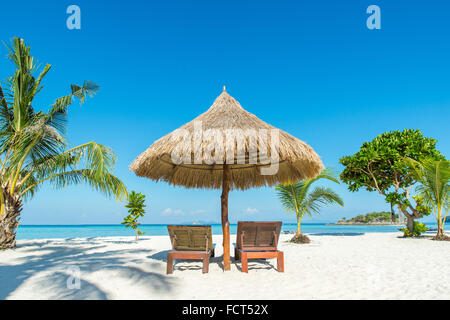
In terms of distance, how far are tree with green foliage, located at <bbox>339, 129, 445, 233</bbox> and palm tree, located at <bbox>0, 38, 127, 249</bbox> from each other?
926 cm

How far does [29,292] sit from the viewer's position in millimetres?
3086

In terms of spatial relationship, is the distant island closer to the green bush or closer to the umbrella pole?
the green bush

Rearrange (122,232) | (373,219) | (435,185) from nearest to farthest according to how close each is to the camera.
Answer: (435,185), (122,232), (373,219)

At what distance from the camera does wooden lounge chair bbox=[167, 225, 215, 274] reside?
161 inches

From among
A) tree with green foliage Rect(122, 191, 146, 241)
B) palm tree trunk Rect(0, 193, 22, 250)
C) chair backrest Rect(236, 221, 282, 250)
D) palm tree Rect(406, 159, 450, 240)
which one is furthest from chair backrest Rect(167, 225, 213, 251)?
palm tree Rect(406, 159, 450, 240)

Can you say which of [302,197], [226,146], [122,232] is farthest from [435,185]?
[122,232]

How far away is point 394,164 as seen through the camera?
10.5 meters

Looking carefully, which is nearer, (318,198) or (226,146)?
(226,146)

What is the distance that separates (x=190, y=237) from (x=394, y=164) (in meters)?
9.37

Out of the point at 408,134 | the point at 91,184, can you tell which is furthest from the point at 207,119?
the point at 408,134

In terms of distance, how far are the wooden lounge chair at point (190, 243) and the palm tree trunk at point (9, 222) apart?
17.0 ft

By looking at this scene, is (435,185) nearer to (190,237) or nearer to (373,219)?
(190,237)

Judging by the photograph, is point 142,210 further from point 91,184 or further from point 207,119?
point 207,119

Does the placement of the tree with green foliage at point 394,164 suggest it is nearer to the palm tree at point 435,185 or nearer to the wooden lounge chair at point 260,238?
the palm tree at point 435,185
